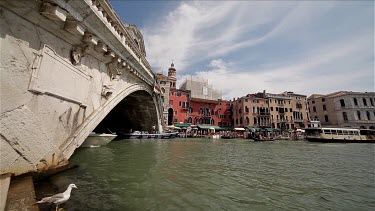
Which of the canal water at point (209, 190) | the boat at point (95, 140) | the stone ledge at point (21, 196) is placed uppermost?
the boat at point (95, 140)

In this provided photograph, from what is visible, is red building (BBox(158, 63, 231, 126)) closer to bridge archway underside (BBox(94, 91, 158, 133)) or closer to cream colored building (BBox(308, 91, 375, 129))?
bridge archway underside (BBox(94, 91, 158, 133))

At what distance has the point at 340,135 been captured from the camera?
1286 inches

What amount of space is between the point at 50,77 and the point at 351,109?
60.3m

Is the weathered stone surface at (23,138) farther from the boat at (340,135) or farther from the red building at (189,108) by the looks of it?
the boat at (340,135)

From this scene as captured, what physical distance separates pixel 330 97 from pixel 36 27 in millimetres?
62690

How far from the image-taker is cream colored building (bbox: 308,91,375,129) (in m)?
45.2

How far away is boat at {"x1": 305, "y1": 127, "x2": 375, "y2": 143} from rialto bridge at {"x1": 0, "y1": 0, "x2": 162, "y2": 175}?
37.0 metres

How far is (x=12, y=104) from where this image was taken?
3.71m

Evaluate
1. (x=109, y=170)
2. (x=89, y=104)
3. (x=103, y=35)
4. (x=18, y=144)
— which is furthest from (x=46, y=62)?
(x=109, y=170)

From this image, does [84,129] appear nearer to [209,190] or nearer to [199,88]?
[209,190]

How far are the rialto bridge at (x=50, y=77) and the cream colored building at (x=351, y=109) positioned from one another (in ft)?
190

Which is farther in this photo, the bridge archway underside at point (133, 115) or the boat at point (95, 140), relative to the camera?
the bridge archway underside at point (133, 115)

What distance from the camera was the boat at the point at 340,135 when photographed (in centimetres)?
3194

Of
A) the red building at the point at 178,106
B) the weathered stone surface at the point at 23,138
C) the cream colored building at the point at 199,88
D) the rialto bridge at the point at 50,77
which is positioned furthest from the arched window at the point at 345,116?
the weathered stone surface at the point at 23,138
